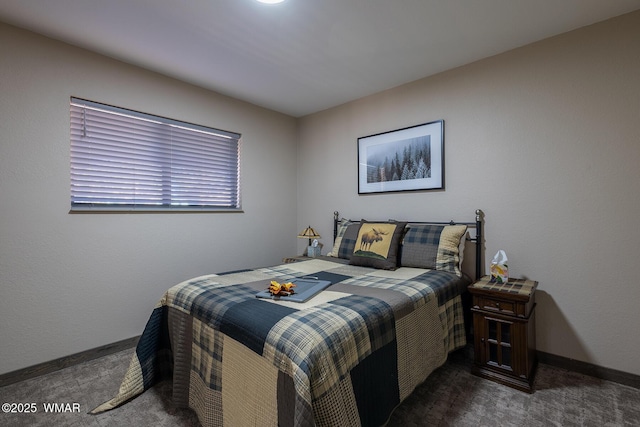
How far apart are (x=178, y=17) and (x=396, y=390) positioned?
254 cm

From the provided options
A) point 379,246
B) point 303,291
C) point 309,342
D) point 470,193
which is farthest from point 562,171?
point 309,342

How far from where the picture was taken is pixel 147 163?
2.64 meters

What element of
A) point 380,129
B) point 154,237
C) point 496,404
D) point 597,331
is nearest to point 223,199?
point 154,237

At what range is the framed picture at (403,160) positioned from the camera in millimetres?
2721

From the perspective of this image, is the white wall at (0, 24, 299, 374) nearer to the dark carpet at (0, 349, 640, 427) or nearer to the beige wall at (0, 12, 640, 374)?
the beige wall at (0, 12, 640, 374)

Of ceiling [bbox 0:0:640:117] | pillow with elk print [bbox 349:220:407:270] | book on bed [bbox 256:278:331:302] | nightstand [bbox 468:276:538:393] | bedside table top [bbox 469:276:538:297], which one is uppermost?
ceiling [bbox 0:0:640:117]

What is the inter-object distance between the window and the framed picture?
4.77 feet

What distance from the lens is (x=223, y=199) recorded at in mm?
3215

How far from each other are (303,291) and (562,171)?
6.68ft

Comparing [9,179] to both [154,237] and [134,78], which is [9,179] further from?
[134,78]

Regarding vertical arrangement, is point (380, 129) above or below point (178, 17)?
below

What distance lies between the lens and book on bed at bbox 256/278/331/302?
60.9 inches

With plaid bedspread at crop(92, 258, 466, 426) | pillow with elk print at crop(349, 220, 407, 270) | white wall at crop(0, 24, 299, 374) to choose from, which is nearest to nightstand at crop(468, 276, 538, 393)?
plaid bedspread at crop(92, 258, 466, 426)

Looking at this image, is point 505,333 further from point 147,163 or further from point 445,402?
point 147,163
